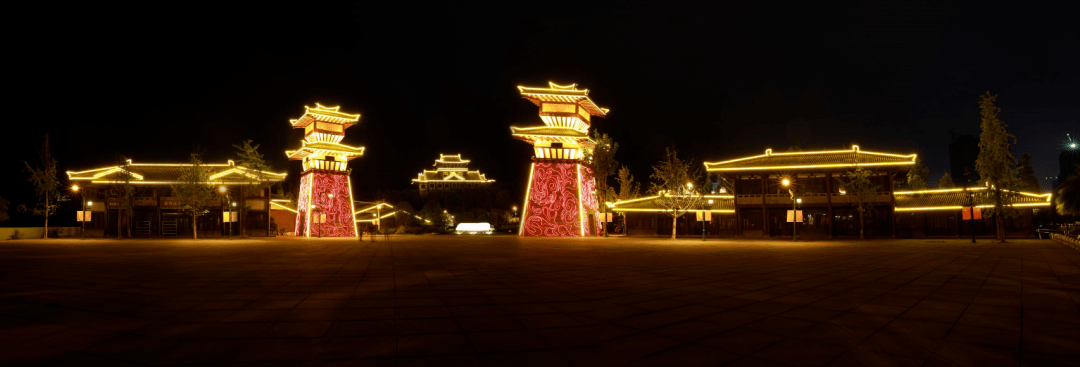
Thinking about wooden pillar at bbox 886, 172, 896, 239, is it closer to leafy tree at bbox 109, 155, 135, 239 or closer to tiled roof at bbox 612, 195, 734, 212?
tiled roof at bbox 612, 195, 734, 212

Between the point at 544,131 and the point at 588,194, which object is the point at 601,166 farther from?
the point at 544,131

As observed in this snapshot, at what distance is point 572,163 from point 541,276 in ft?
88.0

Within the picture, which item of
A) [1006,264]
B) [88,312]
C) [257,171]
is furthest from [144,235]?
[1006,264]

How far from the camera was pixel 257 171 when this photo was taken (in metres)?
41.9

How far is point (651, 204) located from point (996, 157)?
2009cm

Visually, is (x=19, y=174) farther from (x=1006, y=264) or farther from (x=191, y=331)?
(x=1006, y=264)

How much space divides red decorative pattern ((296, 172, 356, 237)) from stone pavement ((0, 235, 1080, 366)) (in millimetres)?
30748

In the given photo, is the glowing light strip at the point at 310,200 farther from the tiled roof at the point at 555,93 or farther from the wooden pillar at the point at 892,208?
the wooden pillar at the point at 892,208

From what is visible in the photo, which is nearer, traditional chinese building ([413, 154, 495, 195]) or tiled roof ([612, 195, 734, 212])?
tiled roof ([612, 195, 734, 212])

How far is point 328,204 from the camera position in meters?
41.2

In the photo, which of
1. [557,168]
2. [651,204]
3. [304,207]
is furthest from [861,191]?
[304,207]

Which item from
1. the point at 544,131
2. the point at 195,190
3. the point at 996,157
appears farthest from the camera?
the point at 195,190

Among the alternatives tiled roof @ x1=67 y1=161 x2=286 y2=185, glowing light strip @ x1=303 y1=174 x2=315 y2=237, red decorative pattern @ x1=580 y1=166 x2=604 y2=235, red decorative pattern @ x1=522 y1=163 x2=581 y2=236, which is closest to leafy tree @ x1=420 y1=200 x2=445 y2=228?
glowing light strip @ x1=303 y1=174 x2=315 y2=237

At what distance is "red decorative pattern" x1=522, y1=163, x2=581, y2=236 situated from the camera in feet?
120
